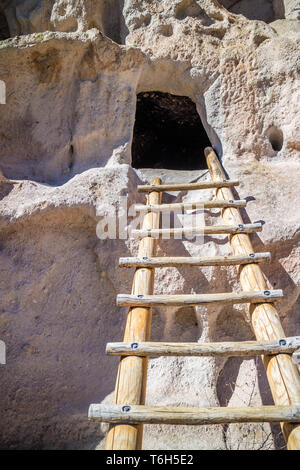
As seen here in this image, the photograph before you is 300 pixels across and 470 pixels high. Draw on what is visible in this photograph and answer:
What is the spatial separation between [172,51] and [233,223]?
1638 mm

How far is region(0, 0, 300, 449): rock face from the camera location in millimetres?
1938

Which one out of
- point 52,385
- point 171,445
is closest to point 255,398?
point 171,445

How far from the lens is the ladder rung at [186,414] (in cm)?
102

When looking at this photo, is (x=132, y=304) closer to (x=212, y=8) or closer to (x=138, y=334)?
(x=138, y=334)

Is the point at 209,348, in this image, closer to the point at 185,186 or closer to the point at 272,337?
the point at 272,337

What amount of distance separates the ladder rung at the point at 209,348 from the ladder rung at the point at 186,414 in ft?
0.63

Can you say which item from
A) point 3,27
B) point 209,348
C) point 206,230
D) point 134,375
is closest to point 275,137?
point 206,230

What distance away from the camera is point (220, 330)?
83.4 inches

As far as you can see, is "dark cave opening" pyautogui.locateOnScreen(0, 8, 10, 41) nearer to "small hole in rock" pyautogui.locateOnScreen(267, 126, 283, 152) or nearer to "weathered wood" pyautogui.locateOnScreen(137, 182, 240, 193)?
"weathered wood" pyautogui.locateOnScreen(137, 182, 240, 193)

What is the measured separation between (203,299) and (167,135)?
10.1 feet

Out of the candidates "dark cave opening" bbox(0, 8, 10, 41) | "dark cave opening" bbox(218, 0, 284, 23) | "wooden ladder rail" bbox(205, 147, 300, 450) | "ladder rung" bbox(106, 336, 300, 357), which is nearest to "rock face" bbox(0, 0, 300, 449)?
"wooden ladder rail" bbox(205, 147, 300, 450)

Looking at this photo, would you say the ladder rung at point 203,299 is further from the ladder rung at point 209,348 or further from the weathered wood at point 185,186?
the weathered wood at point 185,186

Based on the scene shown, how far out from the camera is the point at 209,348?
1.21 m

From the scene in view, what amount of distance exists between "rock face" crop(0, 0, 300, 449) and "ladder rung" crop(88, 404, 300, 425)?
0.89 meters
